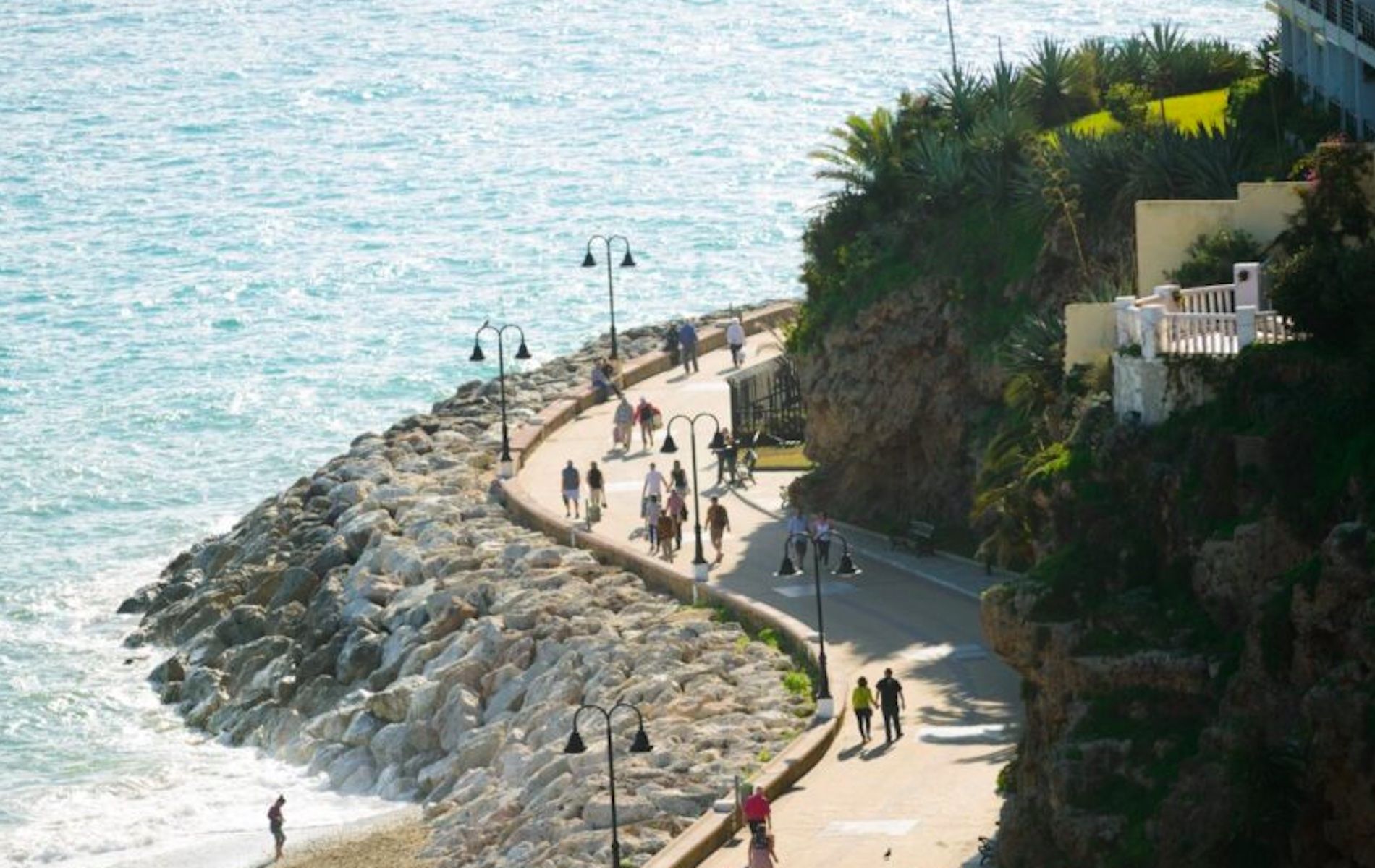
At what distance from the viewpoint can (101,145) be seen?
14275 centimetres

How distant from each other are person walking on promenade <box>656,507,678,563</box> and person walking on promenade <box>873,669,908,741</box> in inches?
441

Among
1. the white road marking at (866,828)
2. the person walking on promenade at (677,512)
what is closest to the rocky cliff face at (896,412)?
the person walking on promenade at (677,512)

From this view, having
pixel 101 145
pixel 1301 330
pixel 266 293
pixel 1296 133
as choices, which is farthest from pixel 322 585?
pixel 101 145

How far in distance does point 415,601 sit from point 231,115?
→ 9089cm

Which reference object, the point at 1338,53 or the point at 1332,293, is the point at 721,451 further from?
the point at 1332,293

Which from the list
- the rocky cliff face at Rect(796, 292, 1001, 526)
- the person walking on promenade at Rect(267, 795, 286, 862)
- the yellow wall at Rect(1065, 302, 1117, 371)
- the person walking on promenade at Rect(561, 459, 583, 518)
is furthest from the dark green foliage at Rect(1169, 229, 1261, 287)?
the person walking on promenade at Rect(561, 459, 583, 518)

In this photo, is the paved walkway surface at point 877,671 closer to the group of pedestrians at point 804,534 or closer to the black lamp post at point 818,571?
the black lamp post at point 818,571

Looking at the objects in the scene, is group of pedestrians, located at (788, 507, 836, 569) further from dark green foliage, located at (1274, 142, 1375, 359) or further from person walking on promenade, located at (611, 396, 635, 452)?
dark green foliage, located at (1274, 142, 1375, 359)

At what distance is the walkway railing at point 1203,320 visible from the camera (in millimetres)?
37375

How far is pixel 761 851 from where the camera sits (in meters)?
40.7

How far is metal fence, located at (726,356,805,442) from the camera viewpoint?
66062 millimetres

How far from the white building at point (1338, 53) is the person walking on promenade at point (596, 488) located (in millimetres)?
14052

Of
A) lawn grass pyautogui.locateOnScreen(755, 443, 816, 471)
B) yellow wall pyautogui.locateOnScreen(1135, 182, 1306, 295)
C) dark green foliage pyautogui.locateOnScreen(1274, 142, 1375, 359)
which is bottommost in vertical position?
lawn grass pyautogui.locateOnScreen(755, 443, 816, 471)

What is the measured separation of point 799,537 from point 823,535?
77 cm
